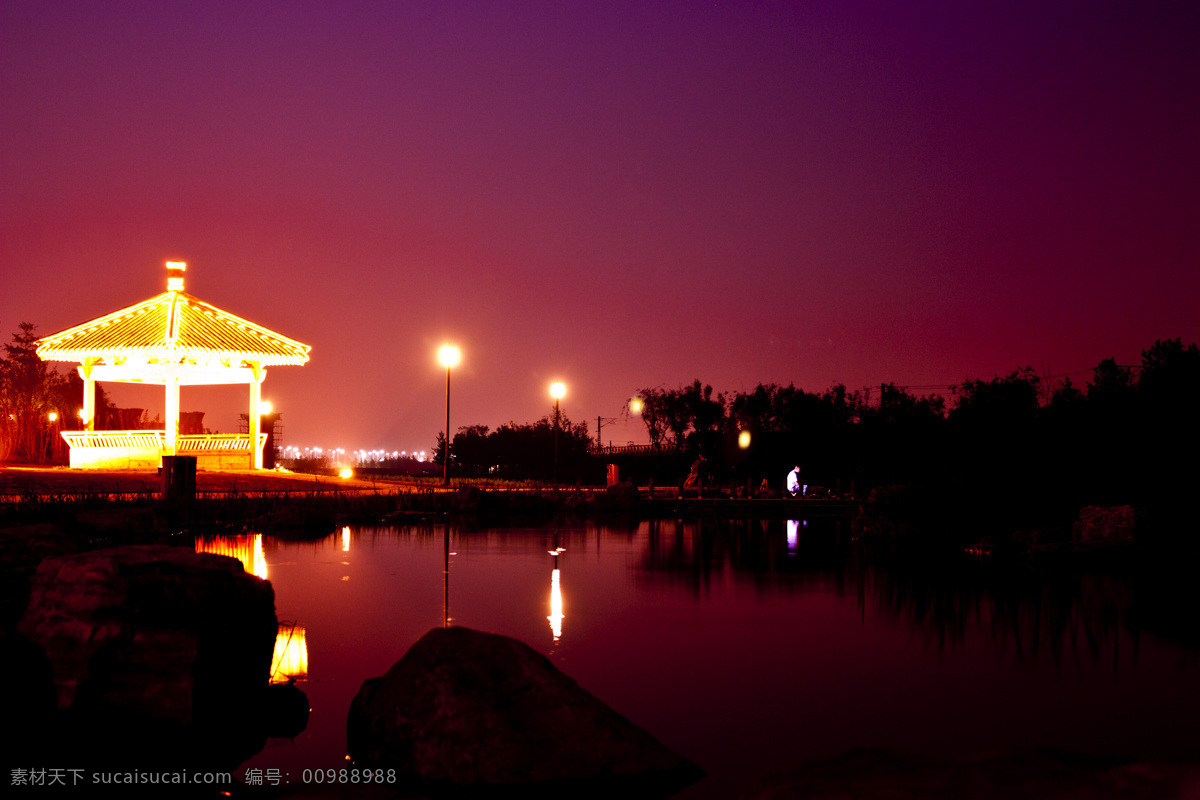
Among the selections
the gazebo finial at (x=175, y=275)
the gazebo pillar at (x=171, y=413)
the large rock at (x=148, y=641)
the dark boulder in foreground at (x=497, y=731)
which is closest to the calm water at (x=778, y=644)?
the dark boulder in foreground at (x=497, y=731)

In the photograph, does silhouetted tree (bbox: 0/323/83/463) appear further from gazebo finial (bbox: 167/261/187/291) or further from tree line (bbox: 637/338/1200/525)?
tree line (bbox: 637/338/1200/525)

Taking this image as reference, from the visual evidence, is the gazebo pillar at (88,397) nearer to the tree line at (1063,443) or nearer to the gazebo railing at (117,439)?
the gazebo railing at (117,439)

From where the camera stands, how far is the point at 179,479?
21453 mm

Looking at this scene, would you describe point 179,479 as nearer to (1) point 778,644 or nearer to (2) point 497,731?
(1) point 778,644

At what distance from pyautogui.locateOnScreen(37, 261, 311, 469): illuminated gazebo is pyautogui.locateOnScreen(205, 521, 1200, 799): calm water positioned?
18603 millimetres

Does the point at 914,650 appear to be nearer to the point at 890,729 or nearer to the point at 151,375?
the point at 890,729

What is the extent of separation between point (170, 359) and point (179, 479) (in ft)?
47.5

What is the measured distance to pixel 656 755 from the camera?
6.18m

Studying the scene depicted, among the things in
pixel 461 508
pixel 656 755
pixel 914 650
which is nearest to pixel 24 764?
pixel 656 755

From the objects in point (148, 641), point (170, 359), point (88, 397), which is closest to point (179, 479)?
point (170, 359)

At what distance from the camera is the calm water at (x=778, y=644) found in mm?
7199

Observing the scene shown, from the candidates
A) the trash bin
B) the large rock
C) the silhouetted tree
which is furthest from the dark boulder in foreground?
the silhouetted tree

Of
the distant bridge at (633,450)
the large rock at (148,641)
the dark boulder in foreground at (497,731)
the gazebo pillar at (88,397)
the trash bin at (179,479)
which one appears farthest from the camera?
the distant bridge at (633,450)

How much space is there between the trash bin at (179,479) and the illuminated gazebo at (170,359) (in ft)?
42.0
